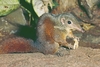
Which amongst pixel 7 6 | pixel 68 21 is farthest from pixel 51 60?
pixel 7 6

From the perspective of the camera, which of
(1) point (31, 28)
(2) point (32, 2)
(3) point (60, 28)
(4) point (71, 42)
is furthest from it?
(1) point (31, 28)

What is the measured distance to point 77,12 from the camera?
7.01m

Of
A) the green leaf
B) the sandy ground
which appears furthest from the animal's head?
the green leaf

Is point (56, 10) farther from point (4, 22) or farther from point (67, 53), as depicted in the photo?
point (67, 53)

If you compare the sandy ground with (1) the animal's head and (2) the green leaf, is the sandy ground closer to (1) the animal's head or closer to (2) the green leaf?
(1) the animal's head

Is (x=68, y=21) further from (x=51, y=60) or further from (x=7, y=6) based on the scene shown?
(x=7, y=6)

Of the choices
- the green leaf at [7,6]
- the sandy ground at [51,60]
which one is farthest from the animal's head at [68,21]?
the green leaf at [7,6]

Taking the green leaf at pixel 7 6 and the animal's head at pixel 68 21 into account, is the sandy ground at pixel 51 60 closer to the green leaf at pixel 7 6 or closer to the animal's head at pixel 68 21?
the animal's head at pixel 68 21

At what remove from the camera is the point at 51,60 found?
4977 mm

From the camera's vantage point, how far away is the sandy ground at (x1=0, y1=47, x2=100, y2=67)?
15.7 ft

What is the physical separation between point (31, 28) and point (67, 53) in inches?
67.6

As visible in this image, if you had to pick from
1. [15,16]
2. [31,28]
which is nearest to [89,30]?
[31,28]

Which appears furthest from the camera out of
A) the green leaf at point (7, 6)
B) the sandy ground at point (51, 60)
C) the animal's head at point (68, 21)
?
the green leaf at point (7, 6)

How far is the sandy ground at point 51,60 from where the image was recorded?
479cm
